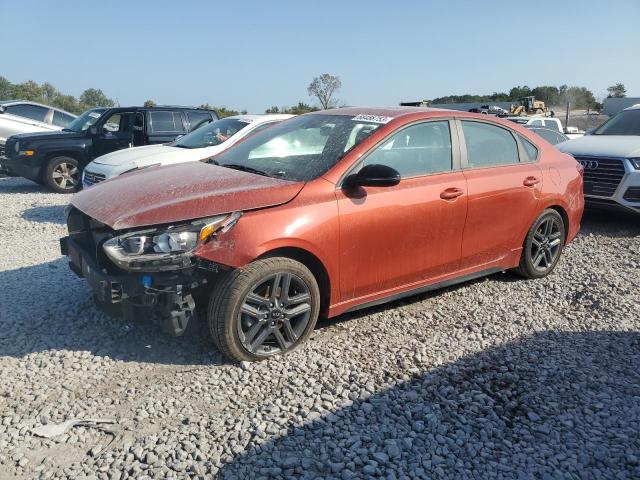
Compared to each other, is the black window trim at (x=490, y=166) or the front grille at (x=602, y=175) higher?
the black window trim at (x=490, y=166)

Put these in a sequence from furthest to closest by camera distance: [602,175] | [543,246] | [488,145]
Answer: [602,175], [543,246], [488,145]

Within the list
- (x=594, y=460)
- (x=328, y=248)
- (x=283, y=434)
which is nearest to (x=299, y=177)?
(x=328, y=248)

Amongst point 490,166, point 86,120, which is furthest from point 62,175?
point 490,166

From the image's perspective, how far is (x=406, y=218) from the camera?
4012mm

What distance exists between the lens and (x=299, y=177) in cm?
380

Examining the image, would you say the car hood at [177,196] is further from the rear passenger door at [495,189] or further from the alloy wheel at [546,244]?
the alloy wheel at [546,244]

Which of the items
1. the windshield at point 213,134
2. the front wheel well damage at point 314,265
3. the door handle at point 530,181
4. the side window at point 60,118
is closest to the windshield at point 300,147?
the front wheel well damage at point 314,265

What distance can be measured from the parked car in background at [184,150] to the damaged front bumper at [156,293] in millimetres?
4453

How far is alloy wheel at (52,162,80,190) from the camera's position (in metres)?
10.4

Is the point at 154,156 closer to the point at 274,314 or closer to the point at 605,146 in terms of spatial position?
the point at 274,314

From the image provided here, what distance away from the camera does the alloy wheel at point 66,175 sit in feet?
34.2

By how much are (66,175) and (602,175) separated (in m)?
9.42

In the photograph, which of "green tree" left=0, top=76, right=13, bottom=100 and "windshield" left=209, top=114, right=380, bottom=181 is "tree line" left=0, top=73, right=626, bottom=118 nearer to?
"green tree" left=0, top=76, right=13, bottom=100

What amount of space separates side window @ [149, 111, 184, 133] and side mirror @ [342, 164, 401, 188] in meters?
8.15
